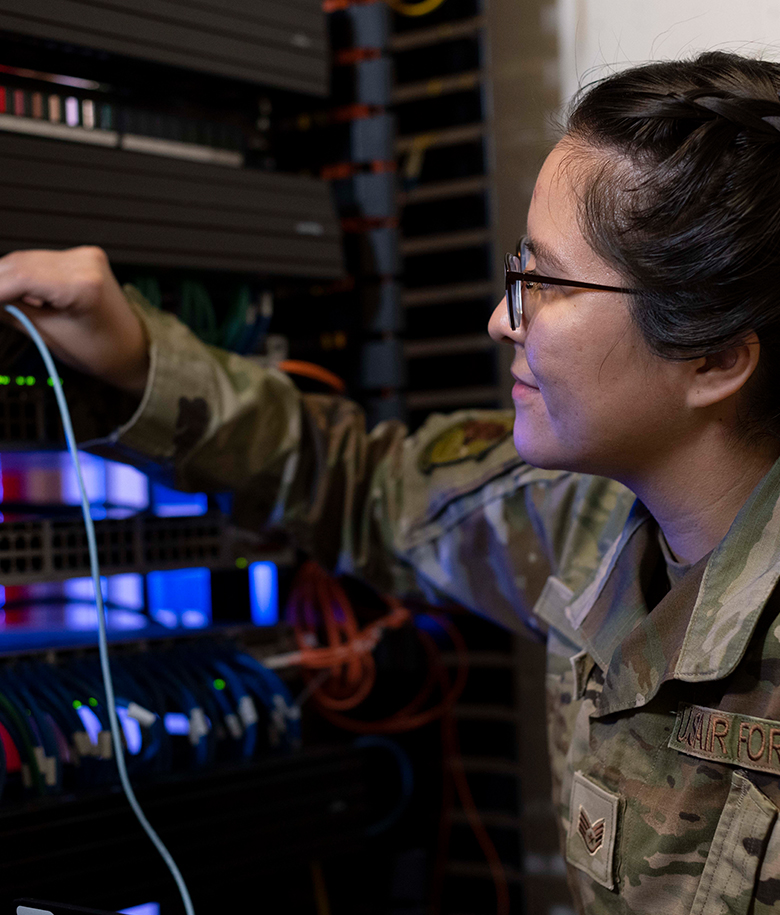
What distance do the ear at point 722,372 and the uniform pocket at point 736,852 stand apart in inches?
13.2

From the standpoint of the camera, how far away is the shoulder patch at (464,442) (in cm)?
132

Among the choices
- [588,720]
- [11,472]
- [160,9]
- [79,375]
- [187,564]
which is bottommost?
[588,720]

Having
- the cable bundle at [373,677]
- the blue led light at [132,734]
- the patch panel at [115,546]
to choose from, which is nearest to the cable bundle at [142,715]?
the blue led light at [132,734]

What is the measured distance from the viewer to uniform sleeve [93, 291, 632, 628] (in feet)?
3.92

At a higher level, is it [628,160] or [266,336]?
[628,160]

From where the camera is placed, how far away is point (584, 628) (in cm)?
109

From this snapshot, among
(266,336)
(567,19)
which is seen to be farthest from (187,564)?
(567,19)

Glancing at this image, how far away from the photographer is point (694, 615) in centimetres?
95

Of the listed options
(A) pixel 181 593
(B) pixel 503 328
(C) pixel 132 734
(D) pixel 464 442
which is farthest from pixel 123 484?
(B) pixel 503 328

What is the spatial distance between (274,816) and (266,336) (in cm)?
64

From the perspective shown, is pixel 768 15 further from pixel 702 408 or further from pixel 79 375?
pixel 79 375

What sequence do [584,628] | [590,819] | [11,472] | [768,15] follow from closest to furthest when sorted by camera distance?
[590,819] → [584,628] → [11,472] → [768,15]

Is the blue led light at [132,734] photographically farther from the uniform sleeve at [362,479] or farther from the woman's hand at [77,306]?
the woman's hand at [77,306]

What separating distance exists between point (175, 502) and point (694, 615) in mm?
674
